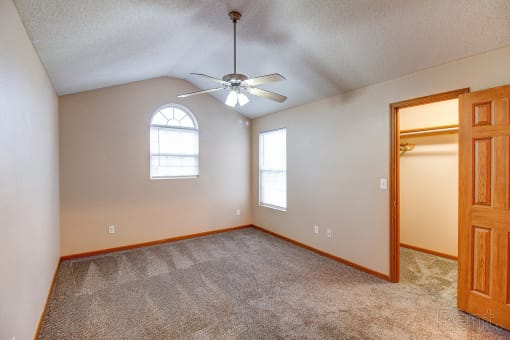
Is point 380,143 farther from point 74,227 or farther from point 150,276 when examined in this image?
point 74,227

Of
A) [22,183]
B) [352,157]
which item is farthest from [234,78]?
[352,157]

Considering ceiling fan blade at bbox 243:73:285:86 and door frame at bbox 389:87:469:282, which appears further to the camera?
door frame at bbox 389:87:469:282

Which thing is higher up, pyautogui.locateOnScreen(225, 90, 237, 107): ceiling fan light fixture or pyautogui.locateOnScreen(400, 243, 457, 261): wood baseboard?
pyautogui.locateOnScreen(225, 90, 237, 107): ceiling fan light fixture

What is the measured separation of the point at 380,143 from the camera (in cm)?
300

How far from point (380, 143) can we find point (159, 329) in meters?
3.03

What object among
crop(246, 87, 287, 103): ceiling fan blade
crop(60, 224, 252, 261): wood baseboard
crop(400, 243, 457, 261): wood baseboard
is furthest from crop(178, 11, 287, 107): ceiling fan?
crop(400, 243, 457, 261): wood baseboard

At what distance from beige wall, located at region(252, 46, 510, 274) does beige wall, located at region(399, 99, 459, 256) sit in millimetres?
1086

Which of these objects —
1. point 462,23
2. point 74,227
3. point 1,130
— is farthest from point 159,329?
point 462,23

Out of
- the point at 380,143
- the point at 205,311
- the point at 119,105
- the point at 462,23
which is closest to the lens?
the point at 462,23

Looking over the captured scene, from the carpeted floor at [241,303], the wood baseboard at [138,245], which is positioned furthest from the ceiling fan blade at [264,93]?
the wood baseboard at [138,245]

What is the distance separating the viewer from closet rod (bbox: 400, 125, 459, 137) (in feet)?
10.9

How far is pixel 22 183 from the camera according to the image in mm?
1807

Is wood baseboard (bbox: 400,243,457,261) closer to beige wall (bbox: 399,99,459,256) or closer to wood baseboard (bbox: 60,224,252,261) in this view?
beige wall (bbox: 399,99,459,256)

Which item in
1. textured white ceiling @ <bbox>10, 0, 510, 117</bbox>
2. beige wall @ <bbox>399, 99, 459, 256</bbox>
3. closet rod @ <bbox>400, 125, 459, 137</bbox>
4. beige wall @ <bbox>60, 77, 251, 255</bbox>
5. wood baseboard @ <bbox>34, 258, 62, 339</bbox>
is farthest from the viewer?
beige wall @ <bbox>60, 77, 251, 255</bbox>
